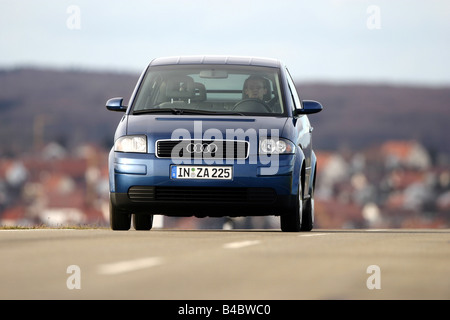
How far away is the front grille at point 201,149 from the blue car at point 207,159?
1 centimetres

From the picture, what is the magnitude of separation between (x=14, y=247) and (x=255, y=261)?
248 cm

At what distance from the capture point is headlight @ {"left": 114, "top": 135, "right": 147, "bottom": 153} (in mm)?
14570

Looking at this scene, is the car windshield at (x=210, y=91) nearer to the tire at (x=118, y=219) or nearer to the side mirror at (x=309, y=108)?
the side mirror at (x=309, y=108)

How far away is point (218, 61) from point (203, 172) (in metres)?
2.29

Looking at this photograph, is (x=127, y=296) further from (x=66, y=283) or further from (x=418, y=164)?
(x=418, y=164)

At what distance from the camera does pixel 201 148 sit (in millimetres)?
14406

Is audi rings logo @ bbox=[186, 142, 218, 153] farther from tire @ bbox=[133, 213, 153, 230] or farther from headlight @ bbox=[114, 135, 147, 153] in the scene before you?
tire @ bbox=[133, 213, 153, 230]

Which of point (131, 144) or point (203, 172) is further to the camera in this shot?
point (131, 144)

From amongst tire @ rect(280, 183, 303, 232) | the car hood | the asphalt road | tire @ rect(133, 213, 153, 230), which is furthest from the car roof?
the asphalt road

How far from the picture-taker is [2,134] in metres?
182

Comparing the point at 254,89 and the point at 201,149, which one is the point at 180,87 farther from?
the point at 201,149

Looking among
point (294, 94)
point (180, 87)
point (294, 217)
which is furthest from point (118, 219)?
point (294, 94)

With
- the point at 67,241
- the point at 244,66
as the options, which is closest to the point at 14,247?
the point at 67,241

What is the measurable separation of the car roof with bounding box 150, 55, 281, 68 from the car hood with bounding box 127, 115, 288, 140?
138 centimetres
